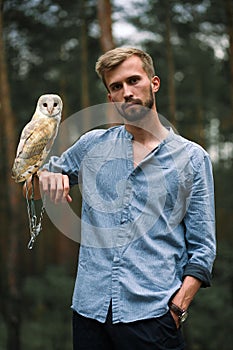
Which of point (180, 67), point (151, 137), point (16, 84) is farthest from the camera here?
point (180, 67)

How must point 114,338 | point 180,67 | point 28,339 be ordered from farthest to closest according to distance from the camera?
point 180,67 < point 28,339 < point 114,338

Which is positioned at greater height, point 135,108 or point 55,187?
point 135,108

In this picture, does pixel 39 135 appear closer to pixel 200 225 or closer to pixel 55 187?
pixel 55 187

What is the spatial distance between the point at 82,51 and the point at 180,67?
252 cm

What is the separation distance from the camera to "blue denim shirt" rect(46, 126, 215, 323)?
168 cm

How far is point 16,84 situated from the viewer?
10938 millimetres

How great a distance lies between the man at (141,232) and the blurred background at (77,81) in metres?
6.12

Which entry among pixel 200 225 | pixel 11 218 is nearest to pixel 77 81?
pixel 11 218

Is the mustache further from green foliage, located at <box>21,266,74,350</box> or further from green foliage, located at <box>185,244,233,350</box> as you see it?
green foliage, located at <box>21,266,74,350</box>

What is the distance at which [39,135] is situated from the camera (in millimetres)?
1497

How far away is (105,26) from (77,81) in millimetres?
5518

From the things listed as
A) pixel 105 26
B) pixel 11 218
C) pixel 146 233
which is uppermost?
pixel 105 26

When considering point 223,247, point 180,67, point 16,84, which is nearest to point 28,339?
point 223,247

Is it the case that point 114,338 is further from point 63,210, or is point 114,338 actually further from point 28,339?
point 28,339
